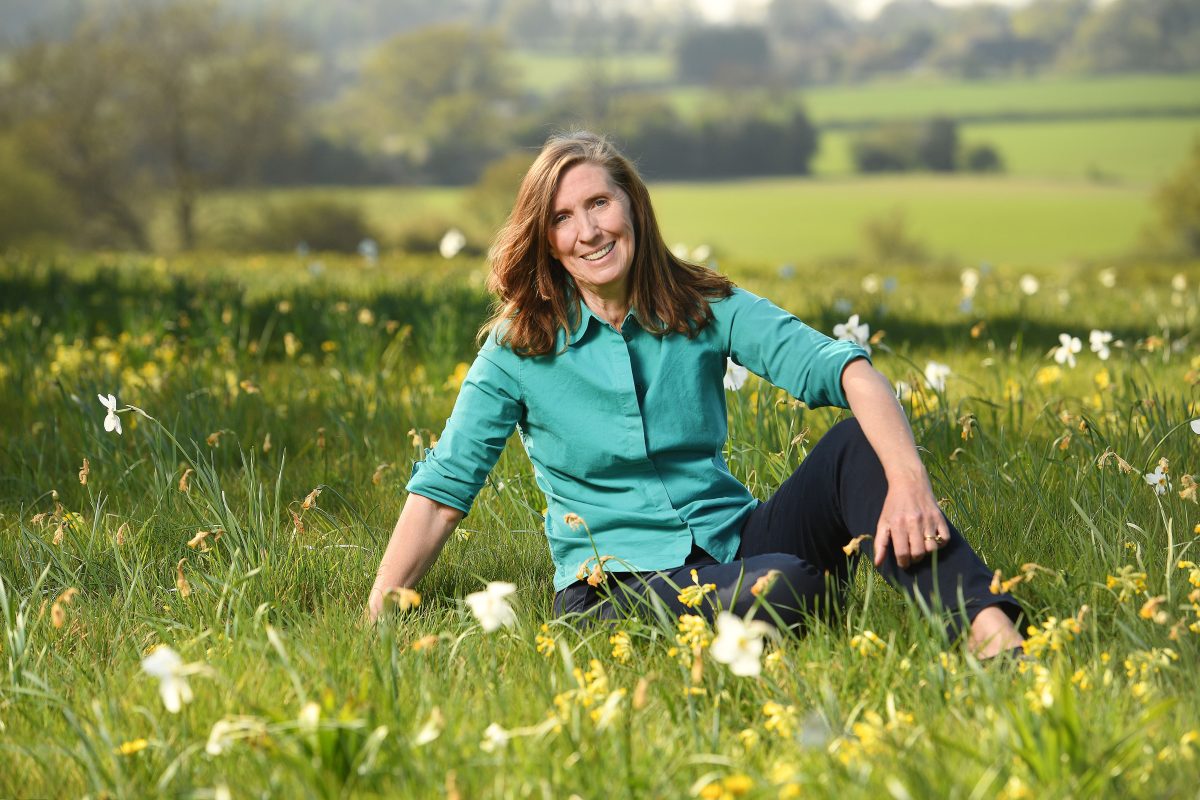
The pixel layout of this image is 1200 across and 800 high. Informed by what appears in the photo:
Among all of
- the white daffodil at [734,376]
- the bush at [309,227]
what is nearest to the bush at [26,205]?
the bush at [309,227]

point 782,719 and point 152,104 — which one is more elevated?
point 152,104

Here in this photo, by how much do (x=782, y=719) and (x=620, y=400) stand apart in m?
0.91

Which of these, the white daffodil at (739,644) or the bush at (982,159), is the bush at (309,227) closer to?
the bush at (982,159)

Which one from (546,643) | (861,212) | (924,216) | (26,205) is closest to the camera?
(546,643)

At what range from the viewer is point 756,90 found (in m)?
50.8

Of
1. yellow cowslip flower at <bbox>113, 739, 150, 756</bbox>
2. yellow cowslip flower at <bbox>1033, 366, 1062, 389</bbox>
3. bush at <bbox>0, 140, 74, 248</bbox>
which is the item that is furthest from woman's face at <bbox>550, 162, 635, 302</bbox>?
bush at <bbox>0, 140, 74, 248</bbox>

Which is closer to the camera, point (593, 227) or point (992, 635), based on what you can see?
point (992, 635)

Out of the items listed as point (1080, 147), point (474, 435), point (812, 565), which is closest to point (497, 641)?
point (474, 435)

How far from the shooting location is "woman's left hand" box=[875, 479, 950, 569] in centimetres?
221

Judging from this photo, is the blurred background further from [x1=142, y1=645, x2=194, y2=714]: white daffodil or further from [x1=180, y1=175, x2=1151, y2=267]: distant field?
[x1=142, y1=645, x2=194, y2=714]: white daffodil

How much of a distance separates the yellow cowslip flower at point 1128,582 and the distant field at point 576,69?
51870 millimetres

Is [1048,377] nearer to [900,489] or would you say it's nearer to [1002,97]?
[900,489]

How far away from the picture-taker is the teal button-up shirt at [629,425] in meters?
2.56

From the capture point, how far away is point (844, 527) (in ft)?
8.23
